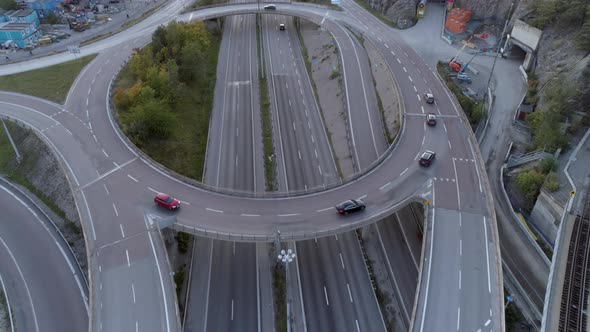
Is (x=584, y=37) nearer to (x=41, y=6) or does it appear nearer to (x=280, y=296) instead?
(x=280, y=296)

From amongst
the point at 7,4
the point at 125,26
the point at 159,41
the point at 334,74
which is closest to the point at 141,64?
the point at 159,41

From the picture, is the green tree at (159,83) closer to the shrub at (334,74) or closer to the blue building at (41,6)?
the shrub at (334,74)

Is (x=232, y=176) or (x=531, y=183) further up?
(x=531, y=183)

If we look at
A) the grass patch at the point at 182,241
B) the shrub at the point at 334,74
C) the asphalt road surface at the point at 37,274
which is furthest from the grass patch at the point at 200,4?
the grass patch at the point at 182,241

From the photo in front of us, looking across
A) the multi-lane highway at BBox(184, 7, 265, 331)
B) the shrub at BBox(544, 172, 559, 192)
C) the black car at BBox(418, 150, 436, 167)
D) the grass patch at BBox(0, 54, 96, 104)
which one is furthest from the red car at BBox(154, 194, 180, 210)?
the shrub at BBox(544, 172, 559, 192)

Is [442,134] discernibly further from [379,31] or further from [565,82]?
[379,31]

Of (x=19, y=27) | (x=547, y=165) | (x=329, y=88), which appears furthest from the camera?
(x=19, y=27)

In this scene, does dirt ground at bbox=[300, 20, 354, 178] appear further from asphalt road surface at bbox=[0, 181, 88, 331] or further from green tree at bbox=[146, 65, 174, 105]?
asphalt road surface at bbox=[0, 181, 88, 331]

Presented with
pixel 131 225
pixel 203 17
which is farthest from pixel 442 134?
pixel 203 17
